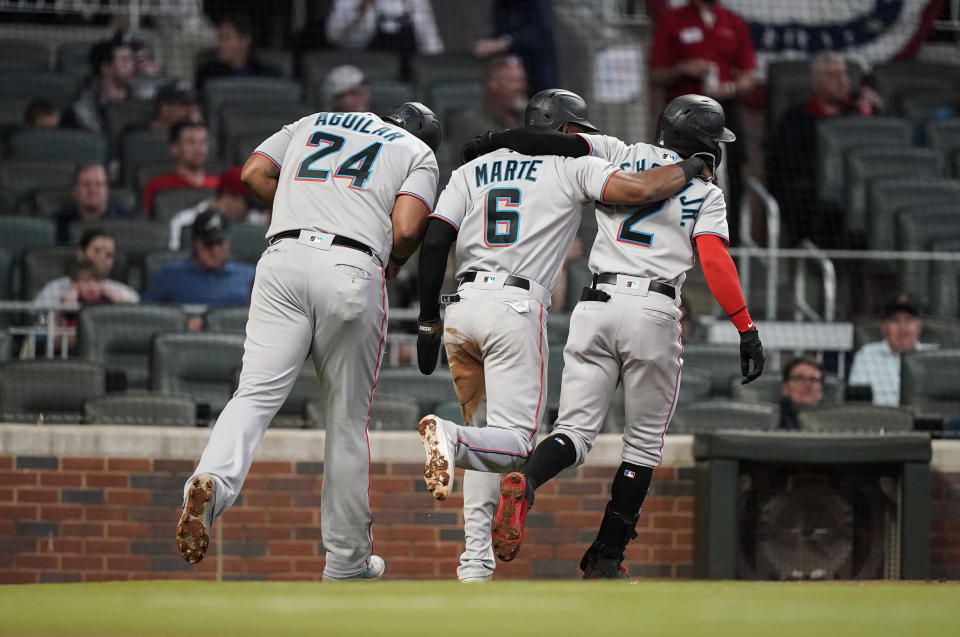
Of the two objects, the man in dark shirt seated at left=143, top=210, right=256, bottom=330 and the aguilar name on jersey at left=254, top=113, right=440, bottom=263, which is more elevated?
the aguilar name on jersey at left=254, top=113, right=440, bottom=263

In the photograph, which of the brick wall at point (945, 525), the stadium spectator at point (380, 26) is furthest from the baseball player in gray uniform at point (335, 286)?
the stadium spectator at point (380, 26)

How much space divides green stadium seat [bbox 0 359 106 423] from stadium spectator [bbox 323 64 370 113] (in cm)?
323

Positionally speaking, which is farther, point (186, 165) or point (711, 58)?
point (711, 58)

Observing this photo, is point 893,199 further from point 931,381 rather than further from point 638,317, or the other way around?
point 638,317

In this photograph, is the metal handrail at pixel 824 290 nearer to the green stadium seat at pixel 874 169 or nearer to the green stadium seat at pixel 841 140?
the green stadium seat at pixel 874 169

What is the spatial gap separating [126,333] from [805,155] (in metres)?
5.47

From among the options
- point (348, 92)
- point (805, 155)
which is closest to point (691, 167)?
point (348, 92)

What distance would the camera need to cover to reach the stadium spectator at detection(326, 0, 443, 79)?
1233 cm

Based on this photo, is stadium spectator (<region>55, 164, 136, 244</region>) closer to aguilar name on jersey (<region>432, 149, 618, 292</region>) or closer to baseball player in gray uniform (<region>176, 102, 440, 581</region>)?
baseball player in gray uniform (<region>176, 102, 440, 581</region>)

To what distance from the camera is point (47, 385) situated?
7762mm

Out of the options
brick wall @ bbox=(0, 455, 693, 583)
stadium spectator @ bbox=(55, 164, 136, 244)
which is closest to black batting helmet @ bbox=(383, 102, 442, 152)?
brick wall @ bbox=(0, 455, 693, 583)

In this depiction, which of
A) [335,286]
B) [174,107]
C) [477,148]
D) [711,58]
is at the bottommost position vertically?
[335,286]

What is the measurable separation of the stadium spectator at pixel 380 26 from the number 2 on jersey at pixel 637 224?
6.89 metres

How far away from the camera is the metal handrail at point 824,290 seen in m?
10.2
